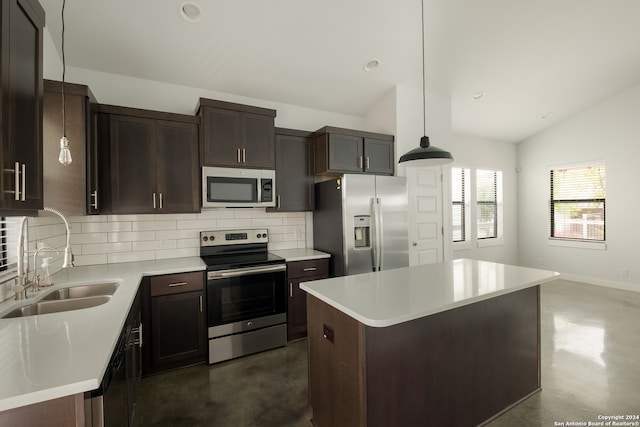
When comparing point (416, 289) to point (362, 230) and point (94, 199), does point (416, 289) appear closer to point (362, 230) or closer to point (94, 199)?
point (362, 230)

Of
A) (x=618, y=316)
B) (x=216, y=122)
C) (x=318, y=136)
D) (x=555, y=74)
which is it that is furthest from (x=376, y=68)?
(x=618, y=316)

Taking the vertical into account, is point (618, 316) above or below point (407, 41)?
below

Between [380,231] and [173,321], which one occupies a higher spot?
[380,231]

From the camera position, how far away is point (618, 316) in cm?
387

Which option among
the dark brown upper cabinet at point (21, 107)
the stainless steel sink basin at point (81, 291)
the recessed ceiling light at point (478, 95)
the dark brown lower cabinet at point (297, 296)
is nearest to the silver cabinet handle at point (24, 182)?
the dark brown upper cabinet at point (21, 107)

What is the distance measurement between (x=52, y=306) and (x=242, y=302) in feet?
4.75

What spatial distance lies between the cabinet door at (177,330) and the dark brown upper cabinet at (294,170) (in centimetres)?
138

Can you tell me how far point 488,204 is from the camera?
6180mm

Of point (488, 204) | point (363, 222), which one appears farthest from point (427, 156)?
point (488, 204)

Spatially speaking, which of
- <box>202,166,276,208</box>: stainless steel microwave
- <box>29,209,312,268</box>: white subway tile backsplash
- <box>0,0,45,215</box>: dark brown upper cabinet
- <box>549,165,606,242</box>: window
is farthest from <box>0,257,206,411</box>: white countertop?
<box>549,165,606,242</box>: window

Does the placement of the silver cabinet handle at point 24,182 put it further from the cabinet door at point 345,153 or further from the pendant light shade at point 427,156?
the cabinet door at point 345,153

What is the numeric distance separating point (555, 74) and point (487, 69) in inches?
46.6

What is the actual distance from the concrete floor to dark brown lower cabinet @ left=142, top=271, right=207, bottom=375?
0.46 ft

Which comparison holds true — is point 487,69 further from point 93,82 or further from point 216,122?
point 93,82
